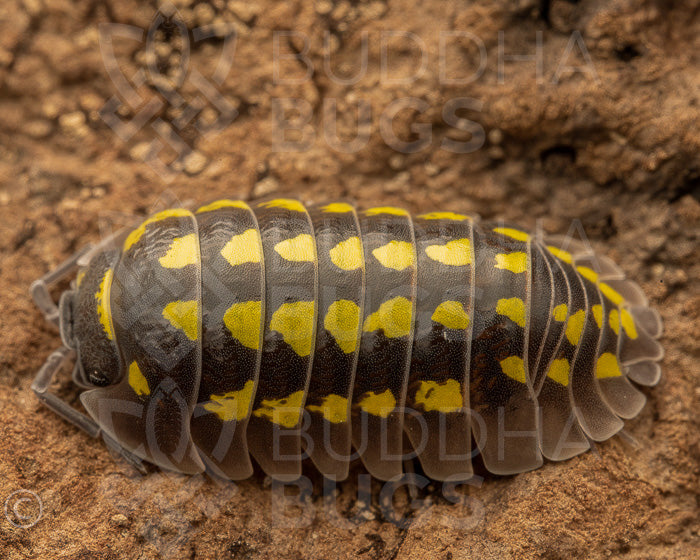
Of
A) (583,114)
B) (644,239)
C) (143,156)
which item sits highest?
(583,114)

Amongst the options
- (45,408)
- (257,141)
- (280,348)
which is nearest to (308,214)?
(280,348)

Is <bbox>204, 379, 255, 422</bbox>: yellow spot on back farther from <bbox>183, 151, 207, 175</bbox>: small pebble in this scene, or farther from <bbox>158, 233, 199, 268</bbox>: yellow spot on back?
<bbox>183, 151, 207, 175</bbox>: small pebble

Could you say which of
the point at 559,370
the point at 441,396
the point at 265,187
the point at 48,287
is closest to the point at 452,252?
the point at 441,396

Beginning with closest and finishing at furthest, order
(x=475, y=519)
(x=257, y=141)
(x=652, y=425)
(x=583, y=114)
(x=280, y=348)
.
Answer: (x=280, y=348) < (x=475, y=519) < (x=652, y=425) < (x=583, y=114) < (x=257, y=141)

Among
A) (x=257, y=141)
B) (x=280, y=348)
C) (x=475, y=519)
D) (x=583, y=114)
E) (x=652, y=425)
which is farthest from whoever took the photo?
(x=257, y=141)

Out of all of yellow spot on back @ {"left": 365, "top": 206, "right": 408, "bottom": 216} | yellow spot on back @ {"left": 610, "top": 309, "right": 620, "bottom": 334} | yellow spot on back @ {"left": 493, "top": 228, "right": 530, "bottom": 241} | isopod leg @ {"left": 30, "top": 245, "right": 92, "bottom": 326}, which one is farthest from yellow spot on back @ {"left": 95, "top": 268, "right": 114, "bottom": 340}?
yellow spot on back @ {"left": 610, "top": 309, "right": 620, "bottom": 334}

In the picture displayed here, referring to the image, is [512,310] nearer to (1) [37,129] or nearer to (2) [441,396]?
(2) [441,396]

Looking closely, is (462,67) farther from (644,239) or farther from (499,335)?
(499,335)
